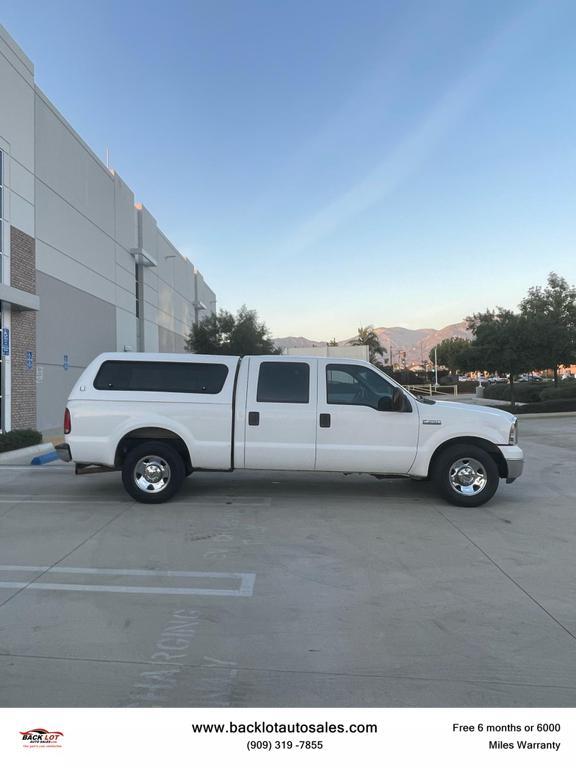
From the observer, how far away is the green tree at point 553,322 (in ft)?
81.8

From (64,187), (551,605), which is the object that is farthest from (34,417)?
(551,605)

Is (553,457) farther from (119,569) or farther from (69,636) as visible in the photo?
(69,636)

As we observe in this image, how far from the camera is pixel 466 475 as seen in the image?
741 cm

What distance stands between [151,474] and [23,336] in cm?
1179

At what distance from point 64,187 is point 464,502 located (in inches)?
743

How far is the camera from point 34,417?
1781 cm

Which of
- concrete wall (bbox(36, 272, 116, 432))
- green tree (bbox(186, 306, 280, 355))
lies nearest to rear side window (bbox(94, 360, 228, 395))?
concrete wall (bbox(36, 272, 116, 432))

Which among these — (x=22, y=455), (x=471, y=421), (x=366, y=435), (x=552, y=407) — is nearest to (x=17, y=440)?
(x=22, y=455)

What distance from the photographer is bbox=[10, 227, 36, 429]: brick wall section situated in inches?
648

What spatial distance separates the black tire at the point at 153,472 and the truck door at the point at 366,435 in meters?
1.95

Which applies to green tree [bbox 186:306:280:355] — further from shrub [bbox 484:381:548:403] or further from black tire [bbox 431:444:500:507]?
black tire [bbox 431:444:500:507]

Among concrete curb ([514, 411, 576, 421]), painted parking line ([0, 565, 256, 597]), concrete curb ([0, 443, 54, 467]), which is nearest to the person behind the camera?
painted parking line ([0, 565, 256, 597])

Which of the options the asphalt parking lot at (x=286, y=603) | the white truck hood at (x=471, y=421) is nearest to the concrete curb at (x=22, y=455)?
the asphalt parking lot at (x=286, y=603)
